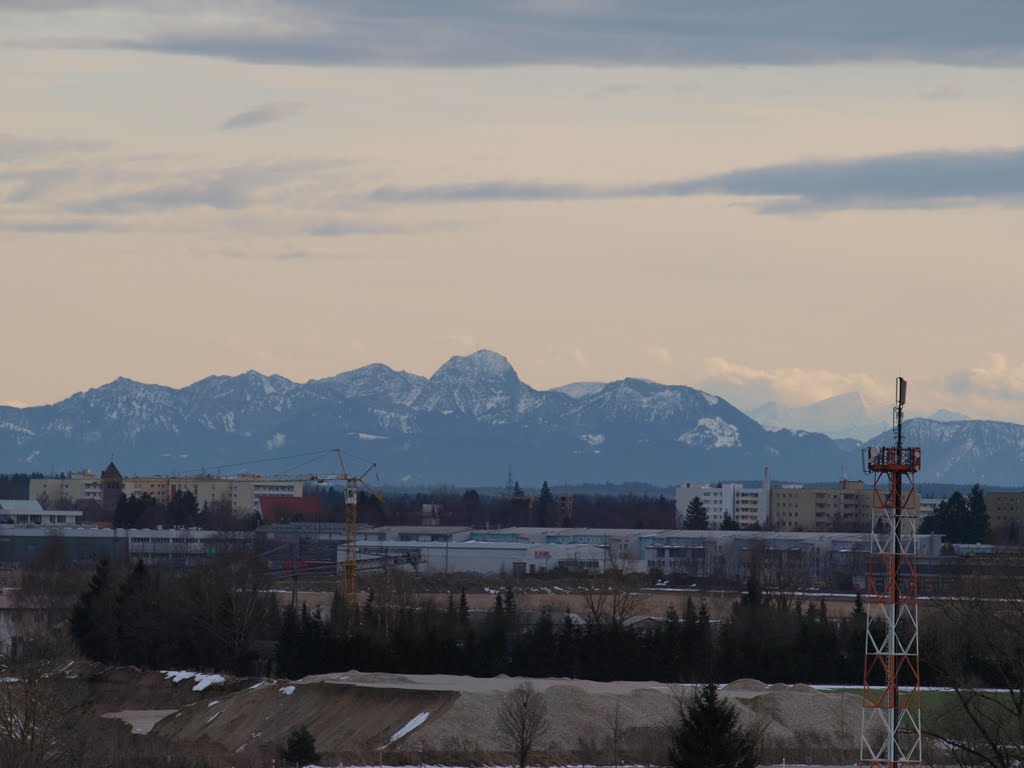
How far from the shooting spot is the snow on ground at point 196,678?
2899 inches

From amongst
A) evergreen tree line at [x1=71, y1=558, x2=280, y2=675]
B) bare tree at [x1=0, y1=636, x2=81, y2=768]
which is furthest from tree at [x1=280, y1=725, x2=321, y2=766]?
evergreen tree line at [x1=71, y1=558, x2=280, y2=675]

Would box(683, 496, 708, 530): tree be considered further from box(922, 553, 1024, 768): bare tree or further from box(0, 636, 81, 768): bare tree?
box(0, 636, 81, 768): bare tree

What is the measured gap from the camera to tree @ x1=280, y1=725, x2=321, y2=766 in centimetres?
5128

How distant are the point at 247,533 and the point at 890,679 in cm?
13686

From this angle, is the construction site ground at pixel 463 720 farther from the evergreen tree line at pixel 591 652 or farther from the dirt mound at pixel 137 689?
the evergreen tree line at pixel 591 652

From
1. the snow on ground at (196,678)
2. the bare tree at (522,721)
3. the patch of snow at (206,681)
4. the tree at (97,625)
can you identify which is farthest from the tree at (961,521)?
the bare tree at (522,721)

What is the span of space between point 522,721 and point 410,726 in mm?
5294

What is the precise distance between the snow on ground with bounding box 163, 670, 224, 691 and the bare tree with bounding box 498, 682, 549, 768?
18862mm

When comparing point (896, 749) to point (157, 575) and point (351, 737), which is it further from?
point (157, 575)

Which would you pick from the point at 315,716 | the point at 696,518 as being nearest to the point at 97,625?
the point at 315,716

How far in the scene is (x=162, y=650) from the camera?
81562 millimetres

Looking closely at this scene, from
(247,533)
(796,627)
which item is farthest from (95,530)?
(796,627)

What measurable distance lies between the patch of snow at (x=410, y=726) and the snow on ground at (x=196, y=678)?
16388 mm

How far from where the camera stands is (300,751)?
168 feet
